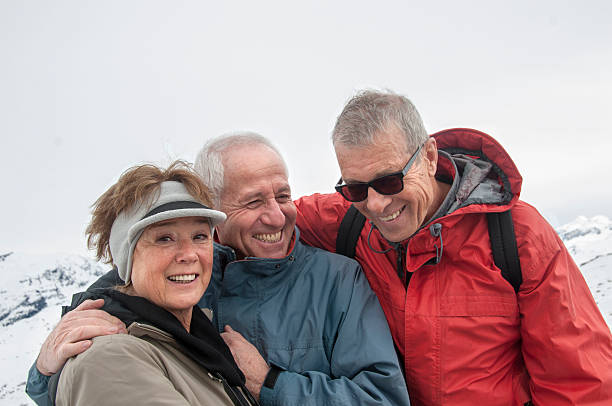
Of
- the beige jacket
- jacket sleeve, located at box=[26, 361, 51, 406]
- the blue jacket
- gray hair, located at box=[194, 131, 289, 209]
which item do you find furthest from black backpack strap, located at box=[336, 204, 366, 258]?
jacket sleeve, located at box=[26, 361, 51, 406]

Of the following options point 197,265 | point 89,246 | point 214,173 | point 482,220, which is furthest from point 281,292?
point 482,220

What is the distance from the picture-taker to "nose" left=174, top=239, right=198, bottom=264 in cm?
254

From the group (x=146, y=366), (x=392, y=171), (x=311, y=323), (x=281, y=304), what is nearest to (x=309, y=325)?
(x=311, y=323)

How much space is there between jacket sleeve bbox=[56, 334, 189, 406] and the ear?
2.50m

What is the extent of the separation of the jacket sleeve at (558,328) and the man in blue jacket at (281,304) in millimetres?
1050

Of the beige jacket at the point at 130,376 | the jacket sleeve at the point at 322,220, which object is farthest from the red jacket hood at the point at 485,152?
the beige jacket at the point at 130,376

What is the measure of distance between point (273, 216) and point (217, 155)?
78 centimetres

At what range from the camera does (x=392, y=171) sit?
3080 millimetres

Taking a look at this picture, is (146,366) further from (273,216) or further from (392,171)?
(392,171)

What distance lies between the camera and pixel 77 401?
1.69m

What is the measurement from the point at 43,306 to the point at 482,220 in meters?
37.4

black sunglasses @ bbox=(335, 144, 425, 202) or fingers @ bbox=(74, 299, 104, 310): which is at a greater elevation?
black sunglasses @ bbox=(335, 144, 425, 202)

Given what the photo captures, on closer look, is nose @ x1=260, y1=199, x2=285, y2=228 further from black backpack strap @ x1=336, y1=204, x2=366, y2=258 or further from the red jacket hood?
the red jacket hood

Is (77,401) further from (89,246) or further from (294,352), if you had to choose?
(294,352)
